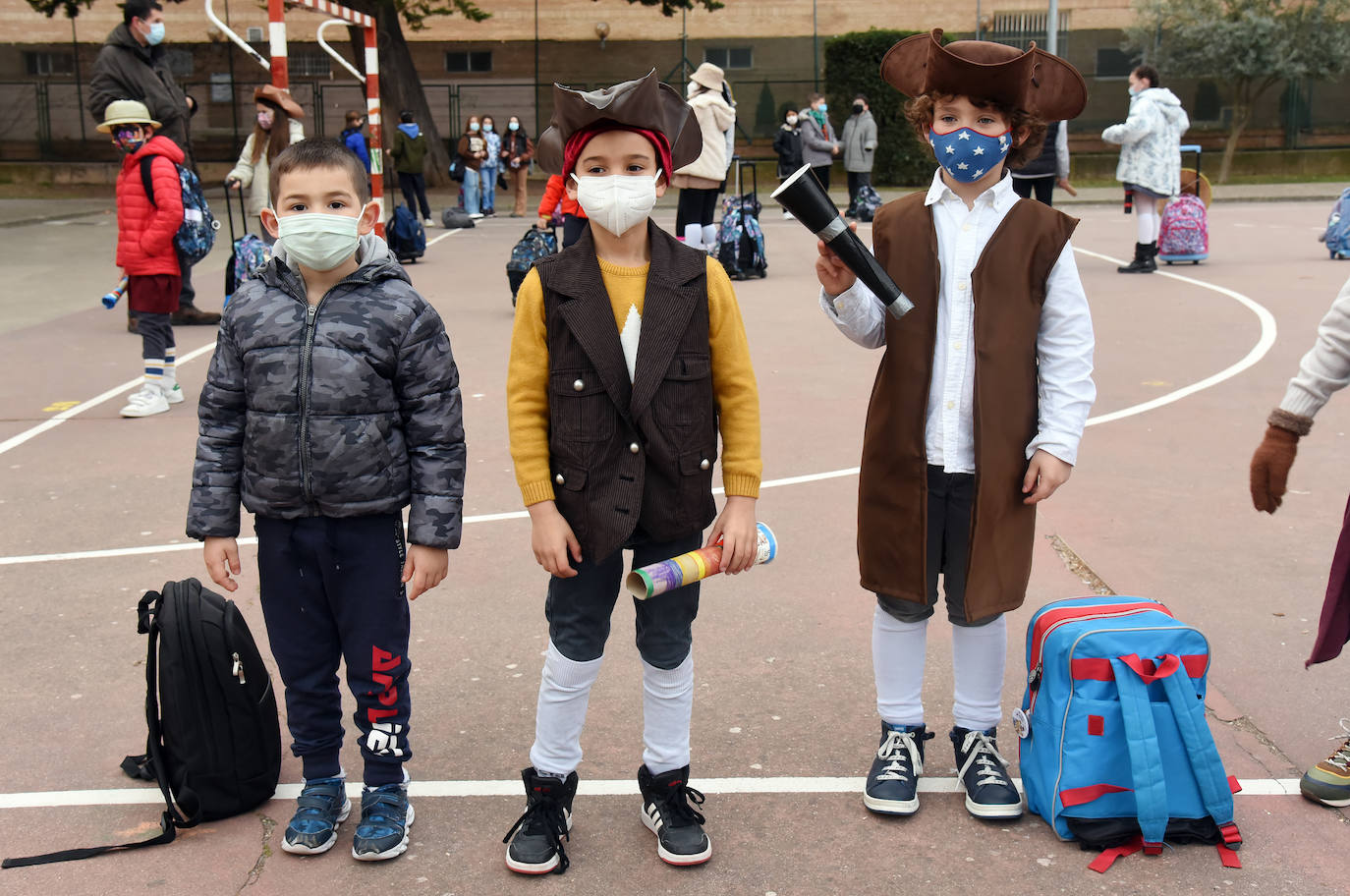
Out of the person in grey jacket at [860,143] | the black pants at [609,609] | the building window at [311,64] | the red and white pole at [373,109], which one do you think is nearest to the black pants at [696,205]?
the red and white pole at [373,109]

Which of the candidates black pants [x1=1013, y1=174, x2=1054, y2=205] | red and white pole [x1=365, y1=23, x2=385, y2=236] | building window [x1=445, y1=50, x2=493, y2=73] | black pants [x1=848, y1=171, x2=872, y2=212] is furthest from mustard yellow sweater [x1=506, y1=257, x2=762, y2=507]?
building window [x1=445, y1=50, x2=493, y2=73]

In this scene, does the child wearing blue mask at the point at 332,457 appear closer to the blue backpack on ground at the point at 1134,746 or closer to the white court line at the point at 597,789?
the white court line at the point at 597,789

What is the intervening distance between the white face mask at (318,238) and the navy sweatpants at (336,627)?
2.10 feet

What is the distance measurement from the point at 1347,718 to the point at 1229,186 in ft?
85.4

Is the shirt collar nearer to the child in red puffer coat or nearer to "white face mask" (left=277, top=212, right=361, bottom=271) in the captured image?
"white face mask" (left=277, top=212, right=361, bottom=271)

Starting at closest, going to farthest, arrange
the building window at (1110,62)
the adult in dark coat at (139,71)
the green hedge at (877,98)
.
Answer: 1. the adult in dark coat at (139,71)
2. the green hedge at (877,98)
3. the building window at (1110,62)

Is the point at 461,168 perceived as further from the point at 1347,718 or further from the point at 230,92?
the point at 1347,718

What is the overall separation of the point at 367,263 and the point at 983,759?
6.86ft

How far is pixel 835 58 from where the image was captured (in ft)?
97.7

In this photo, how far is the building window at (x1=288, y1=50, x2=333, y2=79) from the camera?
108 feet

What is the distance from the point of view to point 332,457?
313cm

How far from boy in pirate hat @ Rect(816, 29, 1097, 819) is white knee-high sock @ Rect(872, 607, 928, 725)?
52mm

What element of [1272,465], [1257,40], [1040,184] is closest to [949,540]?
[1272,465]

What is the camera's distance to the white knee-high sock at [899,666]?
353cm
